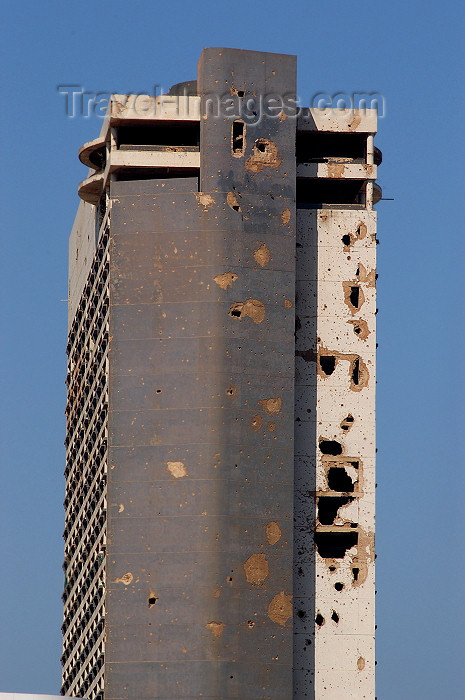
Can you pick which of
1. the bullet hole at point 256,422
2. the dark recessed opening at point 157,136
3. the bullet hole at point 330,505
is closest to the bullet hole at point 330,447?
the bullet hole at point 330,505

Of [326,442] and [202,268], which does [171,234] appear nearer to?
[202,268]

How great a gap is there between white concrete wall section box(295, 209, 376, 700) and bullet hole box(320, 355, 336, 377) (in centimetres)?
4

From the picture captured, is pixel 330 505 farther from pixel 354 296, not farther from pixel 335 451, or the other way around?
pixel 354 296

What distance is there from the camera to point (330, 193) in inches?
3750

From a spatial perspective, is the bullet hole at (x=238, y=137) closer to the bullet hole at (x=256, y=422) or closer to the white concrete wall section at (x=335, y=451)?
the white concrete wall section at (x=335, y=451)

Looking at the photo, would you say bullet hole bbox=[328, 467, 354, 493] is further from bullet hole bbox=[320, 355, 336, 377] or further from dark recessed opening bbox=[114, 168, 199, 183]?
dark recessed opening bbox=[114, 168, 199, 183]

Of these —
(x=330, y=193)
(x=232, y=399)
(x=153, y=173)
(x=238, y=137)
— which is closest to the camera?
(x=232, y=399)

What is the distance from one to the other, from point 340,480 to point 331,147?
1478 centimetres

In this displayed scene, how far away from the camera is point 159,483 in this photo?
86.8 m

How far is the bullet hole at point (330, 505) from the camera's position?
9044cm

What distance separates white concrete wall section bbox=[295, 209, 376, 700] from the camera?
88.4 metres

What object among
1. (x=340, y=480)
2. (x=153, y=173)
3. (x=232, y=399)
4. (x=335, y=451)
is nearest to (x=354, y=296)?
(x=335, y=451)

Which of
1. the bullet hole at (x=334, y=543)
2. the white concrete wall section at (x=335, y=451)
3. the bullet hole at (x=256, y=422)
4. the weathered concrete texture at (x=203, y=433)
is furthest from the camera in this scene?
the bullet hole at (x=334, y=543)

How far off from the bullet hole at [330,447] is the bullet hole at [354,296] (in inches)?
237
